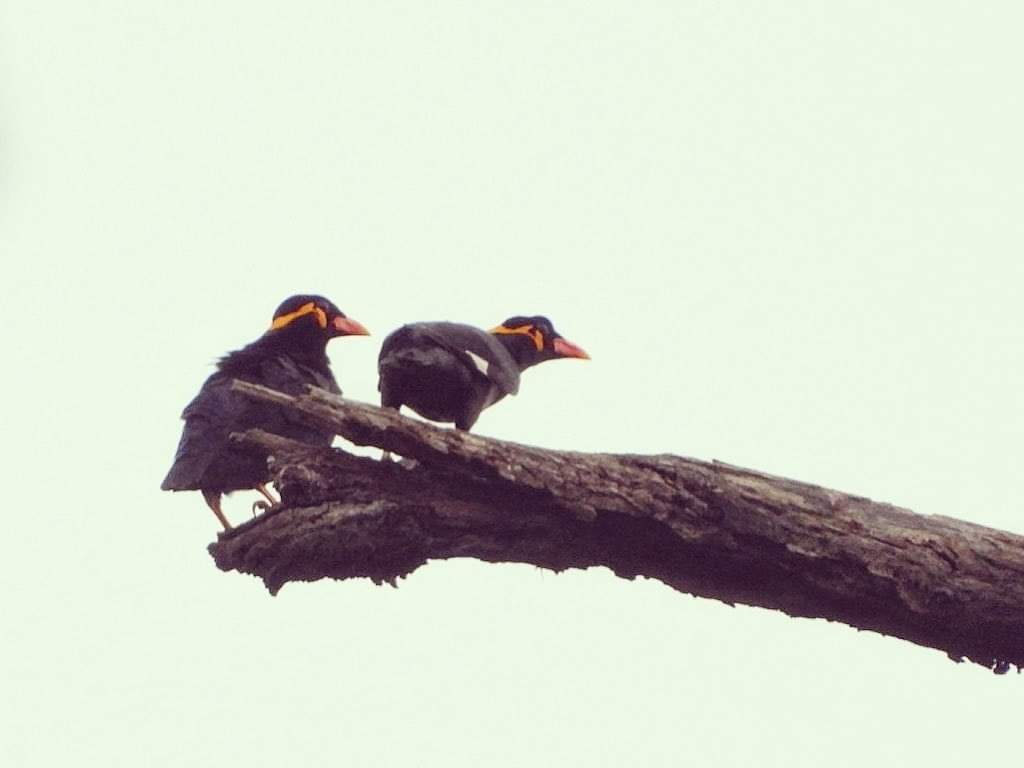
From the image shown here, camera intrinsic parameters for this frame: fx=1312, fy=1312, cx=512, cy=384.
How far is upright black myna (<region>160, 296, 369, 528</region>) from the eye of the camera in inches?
234

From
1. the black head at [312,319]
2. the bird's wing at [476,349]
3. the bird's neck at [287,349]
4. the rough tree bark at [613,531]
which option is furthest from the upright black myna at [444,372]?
the rough tree bark at [613,531]

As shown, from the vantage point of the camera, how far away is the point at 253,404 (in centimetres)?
595

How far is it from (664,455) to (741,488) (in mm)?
242

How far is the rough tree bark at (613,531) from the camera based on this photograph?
12.0 ft

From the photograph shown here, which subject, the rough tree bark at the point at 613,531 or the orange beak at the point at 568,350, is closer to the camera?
the rough tree bark at the point at 613,531

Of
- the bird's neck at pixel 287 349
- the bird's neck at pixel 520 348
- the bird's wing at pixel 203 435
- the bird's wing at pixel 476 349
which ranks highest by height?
the bird's neck at pixel 520 348

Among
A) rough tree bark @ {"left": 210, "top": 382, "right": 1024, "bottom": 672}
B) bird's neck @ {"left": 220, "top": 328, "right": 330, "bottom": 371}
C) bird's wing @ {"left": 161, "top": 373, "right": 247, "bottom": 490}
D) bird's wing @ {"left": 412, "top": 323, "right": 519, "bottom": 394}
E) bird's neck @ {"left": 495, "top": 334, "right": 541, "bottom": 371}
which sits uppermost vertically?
bird's neck @ {"left": 495, "top": 334, "right": 541, "bottom": 371}

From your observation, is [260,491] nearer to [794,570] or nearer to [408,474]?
[408,474]

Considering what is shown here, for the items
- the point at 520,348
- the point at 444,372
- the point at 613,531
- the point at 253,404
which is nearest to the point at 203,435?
the point at 253,404

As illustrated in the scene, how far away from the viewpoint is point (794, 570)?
3730 mm

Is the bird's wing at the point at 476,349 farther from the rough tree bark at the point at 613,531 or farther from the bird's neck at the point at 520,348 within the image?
the rough tree bark at the point at 613,531

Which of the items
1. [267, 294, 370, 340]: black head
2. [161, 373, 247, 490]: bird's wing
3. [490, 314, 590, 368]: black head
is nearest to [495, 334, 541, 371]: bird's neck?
[490, 314, 590, 368]: black head

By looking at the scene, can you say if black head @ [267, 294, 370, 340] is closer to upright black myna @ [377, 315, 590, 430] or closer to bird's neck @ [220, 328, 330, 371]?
bird's neck @ [220, 328, 330, 371]

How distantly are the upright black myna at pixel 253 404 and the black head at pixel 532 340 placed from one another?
0.83 metres
